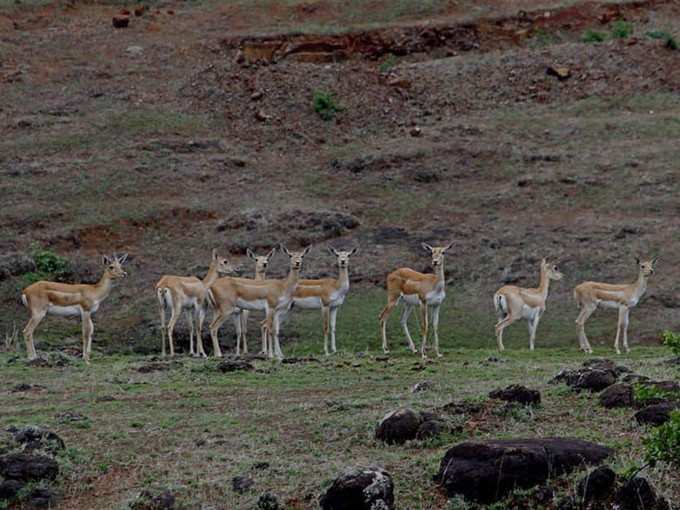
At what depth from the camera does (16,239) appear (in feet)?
112

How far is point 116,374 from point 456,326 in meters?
9.75

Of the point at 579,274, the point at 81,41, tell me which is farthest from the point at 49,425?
the point at 81,41

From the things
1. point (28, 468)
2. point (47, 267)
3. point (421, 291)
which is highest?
point (28, 468)

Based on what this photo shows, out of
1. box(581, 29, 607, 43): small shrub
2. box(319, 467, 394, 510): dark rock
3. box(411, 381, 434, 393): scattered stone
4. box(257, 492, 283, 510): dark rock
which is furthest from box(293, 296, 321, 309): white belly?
box(581, 29, 607, 43): small shrub

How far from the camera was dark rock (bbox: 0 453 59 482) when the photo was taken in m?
13.9

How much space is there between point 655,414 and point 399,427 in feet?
9.30

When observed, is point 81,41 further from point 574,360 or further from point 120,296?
point 574,360

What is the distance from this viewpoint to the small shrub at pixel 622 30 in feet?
157

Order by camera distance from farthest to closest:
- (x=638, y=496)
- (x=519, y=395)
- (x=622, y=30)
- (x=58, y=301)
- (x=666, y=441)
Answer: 1. (x=622, y=30)
2. (x=58, y=301)
3. (x=519, y=395)
4. (x=638, y=496)
5. (x=666, y=441)

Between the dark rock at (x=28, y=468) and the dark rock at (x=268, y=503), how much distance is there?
7.93 feet

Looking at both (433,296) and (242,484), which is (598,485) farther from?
(433,296)

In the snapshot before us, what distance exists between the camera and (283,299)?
25391mm

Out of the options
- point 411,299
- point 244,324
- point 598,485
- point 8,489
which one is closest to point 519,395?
point 598,485

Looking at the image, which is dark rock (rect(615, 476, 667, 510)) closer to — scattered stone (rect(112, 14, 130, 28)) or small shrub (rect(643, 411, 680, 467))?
small shrub (rect(643, 411, 680, 467))
